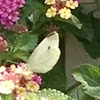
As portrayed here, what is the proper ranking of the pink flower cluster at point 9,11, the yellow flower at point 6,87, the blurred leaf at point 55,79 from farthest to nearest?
the blurred leaf at point 55,79
the pink flower cluster at point 9,11
the yellow flower at point 6,87

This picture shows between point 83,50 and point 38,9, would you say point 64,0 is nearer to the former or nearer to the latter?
point 38,9

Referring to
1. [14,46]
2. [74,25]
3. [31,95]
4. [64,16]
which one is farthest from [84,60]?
[31,95]

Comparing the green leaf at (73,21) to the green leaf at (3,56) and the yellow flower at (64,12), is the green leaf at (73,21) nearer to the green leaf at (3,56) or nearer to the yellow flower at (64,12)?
the yellow flower at (64,12)

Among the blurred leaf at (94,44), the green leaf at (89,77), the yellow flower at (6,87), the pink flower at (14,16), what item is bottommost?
the blurred leaf at (94,44)

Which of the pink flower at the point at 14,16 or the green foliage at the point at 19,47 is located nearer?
the green foliage at the point at 19,47

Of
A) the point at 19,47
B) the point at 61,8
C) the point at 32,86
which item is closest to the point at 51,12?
the point at 61,8

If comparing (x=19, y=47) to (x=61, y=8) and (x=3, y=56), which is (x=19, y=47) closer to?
(x=3, y=56)

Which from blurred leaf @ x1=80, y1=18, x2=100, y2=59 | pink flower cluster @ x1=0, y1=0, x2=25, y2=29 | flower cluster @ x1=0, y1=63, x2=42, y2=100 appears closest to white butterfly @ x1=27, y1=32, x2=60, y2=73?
flower cluster @ x1=0, y1=63, x2=42, y2=100

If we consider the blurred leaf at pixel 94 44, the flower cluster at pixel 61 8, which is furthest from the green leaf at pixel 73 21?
the blurred leaf at pixel 94 44
